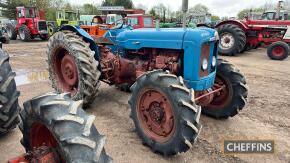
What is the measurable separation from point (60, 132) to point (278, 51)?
36.5 feet

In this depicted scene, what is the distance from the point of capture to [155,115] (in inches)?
130

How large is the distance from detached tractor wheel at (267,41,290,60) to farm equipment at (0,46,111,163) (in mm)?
10629

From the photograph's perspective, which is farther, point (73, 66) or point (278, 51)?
point (278, 51)

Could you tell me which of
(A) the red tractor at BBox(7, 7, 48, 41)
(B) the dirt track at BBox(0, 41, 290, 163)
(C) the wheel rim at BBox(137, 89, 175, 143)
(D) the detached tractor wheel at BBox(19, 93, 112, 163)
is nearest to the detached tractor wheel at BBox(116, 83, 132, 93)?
(B) the dirt track at BBox(0, 41, 290, 163)

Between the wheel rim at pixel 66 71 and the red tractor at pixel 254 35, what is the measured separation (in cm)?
814

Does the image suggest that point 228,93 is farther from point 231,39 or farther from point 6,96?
point 231,39

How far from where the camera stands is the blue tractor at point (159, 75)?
3.01m

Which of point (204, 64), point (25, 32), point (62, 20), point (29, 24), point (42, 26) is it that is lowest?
point (204, 64)

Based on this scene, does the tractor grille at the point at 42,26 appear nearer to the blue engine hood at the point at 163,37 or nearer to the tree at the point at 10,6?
the blue engine hood at the point at 163,37

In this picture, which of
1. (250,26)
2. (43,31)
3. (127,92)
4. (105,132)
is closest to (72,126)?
(105,132)

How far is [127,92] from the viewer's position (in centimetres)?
556

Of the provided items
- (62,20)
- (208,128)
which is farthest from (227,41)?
(62,20)

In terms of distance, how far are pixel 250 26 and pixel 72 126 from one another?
11609mm

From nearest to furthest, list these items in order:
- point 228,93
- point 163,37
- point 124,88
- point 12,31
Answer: point 163,37
point 228,93
point 124,88
point 12,31
